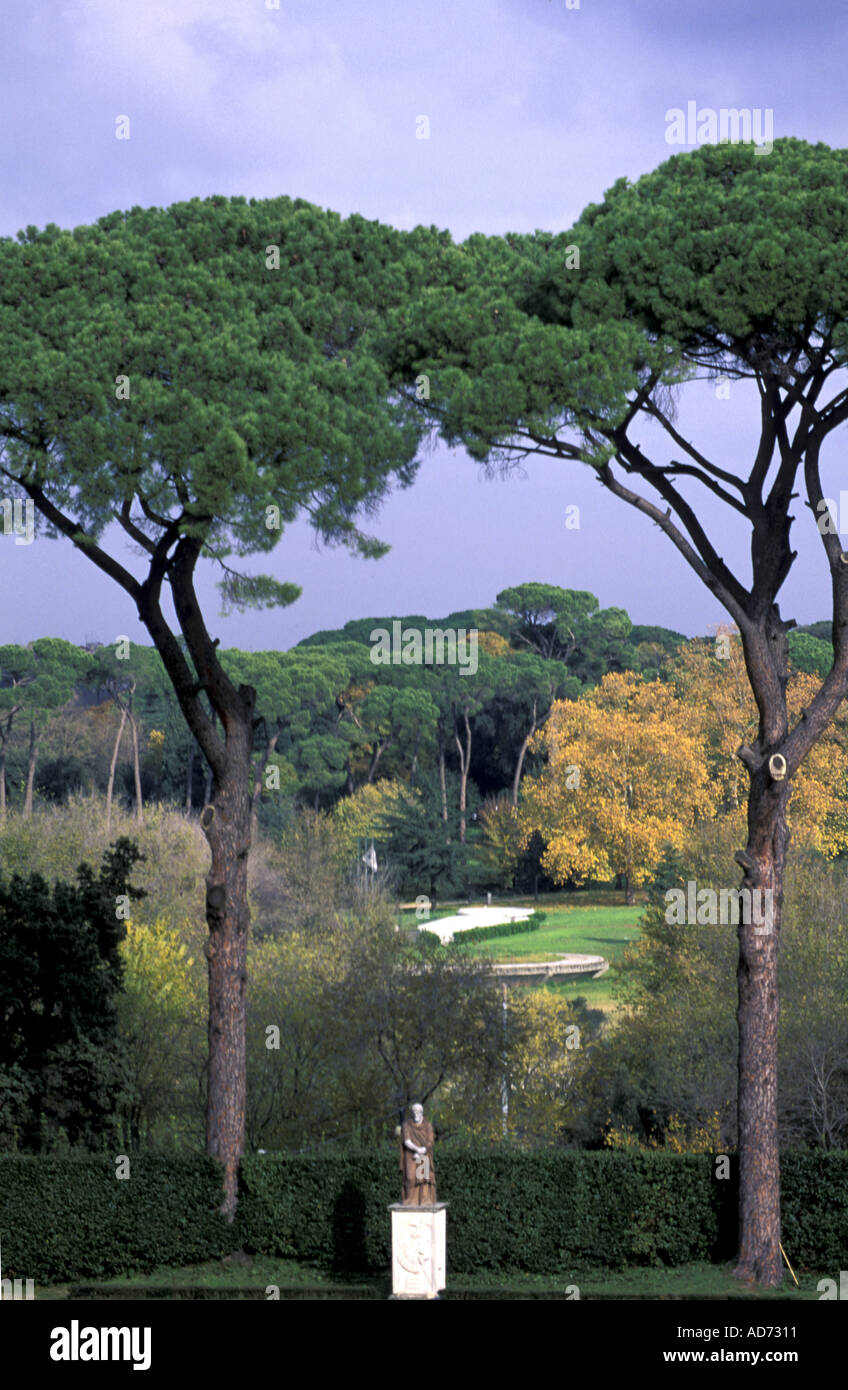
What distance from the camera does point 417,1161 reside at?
41.0ft

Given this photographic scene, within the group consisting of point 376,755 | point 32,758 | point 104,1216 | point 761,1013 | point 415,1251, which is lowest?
point 104,1216

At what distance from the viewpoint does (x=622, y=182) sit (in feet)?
47.3

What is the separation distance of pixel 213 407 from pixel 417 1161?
7348 mm

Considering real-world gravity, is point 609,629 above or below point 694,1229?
above

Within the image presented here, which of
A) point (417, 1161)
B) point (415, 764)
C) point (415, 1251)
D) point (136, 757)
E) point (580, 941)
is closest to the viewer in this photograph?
point (415, 1251)

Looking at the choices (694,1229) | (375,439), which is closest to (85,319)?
(375,439)

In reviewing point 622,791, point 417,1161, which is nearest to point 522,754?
point 622,791

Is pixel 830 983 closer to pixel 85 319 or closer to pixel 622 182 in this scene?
pixel 622 182

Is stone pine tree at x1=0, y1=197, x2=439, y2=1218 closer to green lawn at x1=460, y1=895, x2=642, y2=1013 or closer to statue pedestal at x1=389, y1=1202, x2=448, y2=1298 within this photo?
statue pedestal at x1=389, y1=1202, x2=448, y2=1298

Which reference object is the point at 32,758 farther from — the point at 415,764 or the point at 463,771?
the point at 463,771

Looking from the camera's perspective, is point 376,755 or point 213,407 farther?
point 376,755

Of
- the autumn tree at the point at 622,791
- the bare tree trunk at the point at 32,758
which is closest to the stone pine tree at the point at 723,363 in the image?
the autumn tree at the point at 622,791

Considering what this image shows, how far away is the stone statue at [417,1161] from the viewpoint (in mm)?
12469
